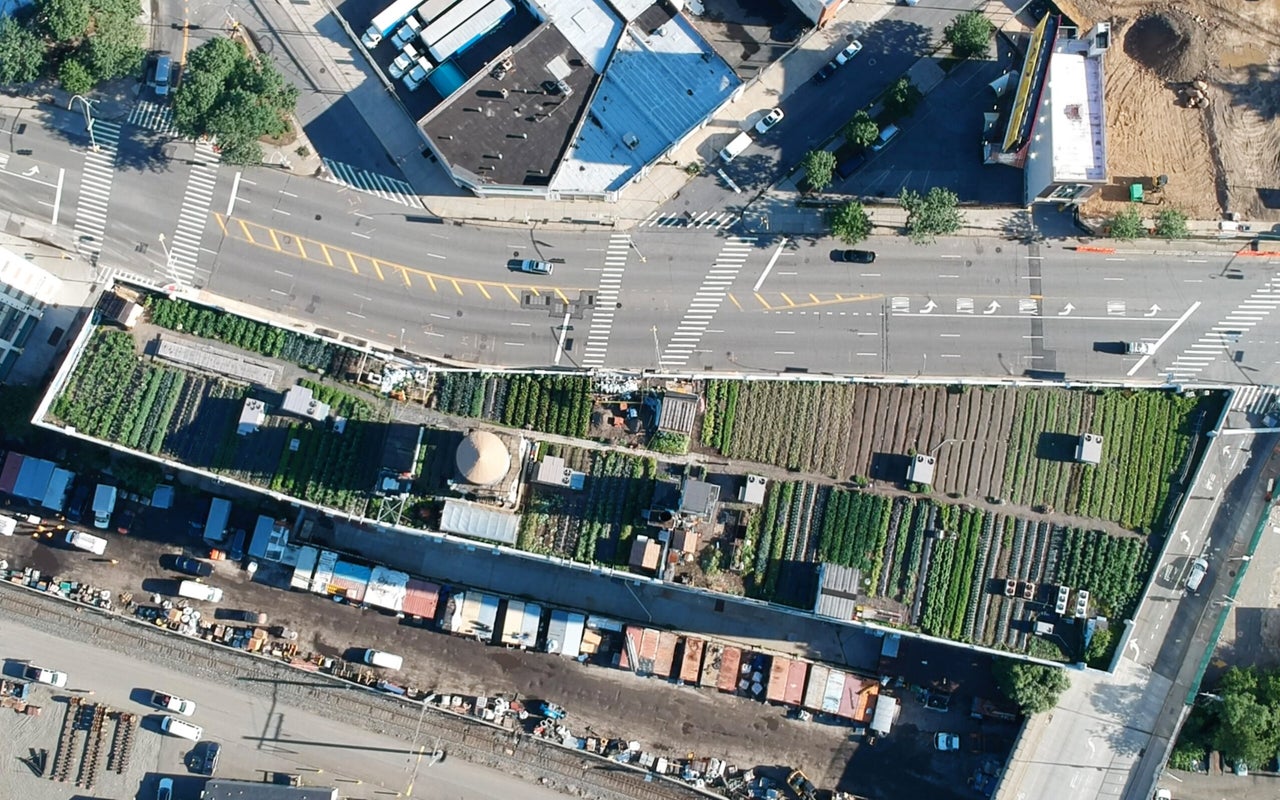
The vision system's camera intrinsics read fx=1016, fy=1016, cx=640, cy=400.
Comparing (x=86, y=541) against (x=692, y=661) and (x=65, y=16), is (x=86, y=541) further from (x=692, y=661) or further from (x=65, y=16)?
(x=692, y=661)

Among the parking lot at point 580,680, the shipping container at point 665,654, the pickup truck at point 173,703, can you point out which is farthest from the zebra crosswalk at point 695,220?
the pickup truck at point 173,703

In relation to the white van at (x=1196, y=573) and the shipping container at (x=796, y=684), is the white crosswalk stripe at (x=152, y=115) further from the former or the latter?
the white van at (x=1196, y=573)

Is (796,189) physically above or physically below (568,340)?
above

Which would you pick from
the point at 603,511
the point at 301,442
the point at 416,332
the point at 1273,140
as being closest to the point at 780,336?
the point at 603,511

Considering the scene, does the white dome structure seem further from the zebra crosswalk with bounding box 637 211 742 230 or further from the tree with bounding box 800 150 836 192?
the tree with bounding box 800 150 836 192

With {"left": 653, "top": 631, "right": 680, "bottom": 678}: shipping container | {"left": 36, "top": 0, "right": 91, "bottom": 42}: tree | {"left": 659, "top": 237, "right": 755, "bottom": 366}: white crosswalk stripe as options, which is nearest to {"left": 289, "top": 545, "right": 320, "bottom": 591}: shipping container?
{"left": 653, "top": 631, "right": 680, "bottom": 678}: shipping container

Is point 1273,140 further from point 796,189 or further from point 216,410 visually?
point 216,410
